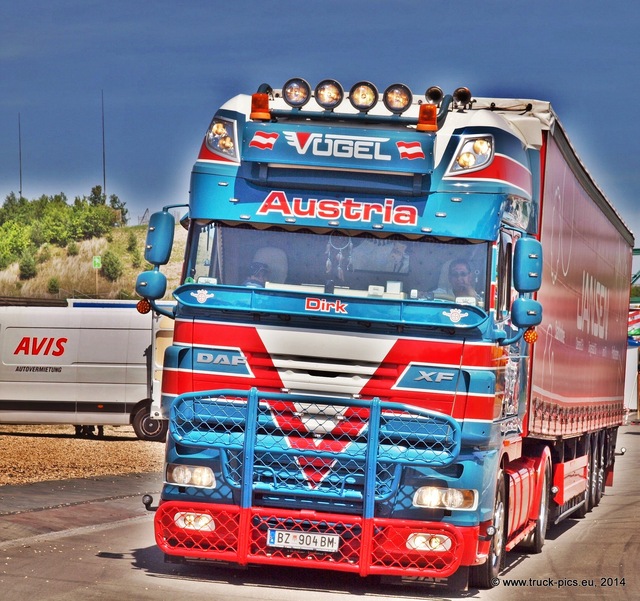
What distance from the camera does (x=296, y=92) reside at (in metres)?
12.1

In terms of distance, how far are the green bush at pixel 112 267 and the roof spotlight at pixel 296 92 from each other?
123913 millimetres

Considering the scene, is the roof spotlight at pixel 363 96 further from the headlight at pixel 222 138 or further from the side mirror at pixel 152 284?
the side mirror at pixel 152 284

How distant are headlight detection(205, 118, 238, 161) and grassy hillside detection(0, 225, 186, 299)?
4356 inches

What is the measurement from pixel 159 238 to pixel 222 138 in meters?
1.00

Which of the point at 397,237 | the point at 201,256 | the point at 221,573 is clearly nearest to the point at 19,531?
the point at 221,573

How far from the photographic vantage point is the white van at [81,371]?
30.5 metres

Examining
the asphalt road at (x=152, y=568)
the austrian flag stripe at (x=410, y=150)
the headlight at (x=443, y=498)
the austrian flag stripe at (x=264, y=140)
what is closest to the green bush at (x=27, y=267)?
the asphalt road at (x=152, y=568)

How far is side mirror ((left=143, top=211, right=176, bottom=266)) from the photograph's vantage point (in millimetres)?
11836

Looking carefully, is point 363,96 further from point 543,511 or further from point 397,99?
point 543,511

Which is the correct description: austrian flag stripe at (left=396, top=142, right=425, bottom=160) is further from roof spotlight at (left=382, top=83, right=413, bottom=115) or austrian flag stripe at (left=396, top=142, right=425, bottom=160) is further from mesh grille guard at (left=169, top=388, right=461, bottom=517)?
mesh grille guard at (left=169, top=388, right=461, bottom=517)

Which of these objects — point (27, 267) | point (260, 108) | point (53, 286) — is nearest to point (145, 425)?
point (260, 108)

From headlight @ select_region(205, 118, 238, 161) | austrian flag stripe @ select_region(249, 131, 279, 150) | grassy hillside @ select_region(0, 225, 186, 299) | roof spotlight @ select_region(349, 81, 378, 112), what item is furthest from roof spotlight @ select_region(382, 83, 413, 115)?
grassy hillside @ select_region(0, 225, 186, 299)

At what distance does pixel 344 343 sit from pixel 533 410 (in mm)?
3789

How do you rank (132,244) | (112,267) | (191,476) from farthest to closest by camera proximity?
(132,244)
(112,267)
(191,476)
